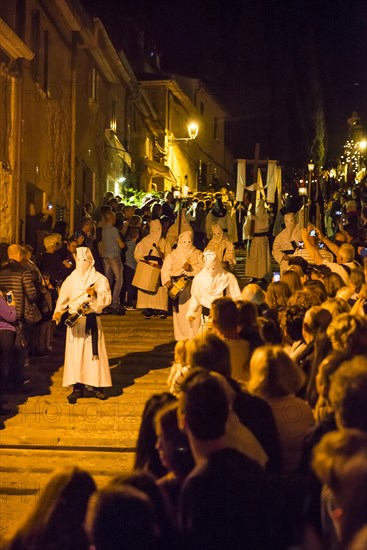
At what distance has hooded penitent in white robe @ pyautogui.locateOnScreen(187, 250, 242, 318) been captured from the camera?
1119 centimetres

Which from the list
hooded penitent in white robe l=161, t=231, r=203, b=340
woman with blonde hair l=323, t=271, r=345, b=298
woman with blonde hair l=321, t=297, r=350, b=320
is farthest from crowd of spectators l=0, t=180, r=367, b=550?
hooded penitent in white robe l=161, t=231, r=203, b=340

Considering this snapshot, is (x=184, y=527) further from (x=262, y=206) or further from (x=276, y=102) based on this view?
(x=276, y=102)

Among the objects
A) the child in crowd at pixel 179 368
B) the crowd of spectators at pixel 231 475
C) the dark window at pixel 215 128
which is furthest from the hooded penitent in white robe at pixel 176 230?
the dark window at pixel 215 128

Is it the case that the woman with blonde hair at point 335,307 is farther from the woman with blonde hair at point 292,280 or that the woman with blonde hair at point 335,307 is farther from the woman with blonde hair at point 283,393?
the woman with blonde hair at point 292,280

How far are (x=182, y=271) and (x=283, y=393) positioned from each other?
8.62 meters

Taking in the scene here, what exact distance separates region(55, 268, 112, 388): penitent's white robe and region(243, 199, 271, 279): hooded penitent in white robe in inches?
339

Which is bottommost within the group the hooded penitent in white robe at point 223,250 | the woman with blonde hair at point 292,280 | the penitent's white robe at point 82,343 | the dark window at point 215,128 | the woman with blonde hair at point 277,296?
the penitent's white robe at point 82,343

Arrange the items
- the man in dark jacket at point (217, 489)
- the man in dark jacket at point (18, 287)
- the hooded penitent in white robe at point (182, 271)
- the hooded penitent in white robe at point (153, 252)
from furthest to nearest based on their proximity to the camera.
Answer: the hooded penitent in white robe at point (153, 252) → the hooded penitent in white robe at point (182, 271) → the man in dark jacket at point (18, 287) → the man in dark jacket at point (217, 489)

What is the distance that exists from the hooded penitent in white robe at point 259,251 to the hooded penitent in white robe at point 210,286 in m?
7.63

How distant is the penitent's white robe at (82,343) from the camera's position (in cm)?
1055

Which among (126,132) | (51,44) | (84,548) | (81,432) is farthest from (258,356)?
(126,132)

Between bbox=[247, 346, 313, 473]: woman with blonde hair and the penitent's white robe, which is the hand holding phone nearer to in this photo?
the penitent's white robe

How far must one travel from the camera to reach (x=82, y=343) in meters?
10.6

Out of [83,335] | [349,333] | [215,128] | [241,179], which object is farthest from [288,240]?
[215,128]
